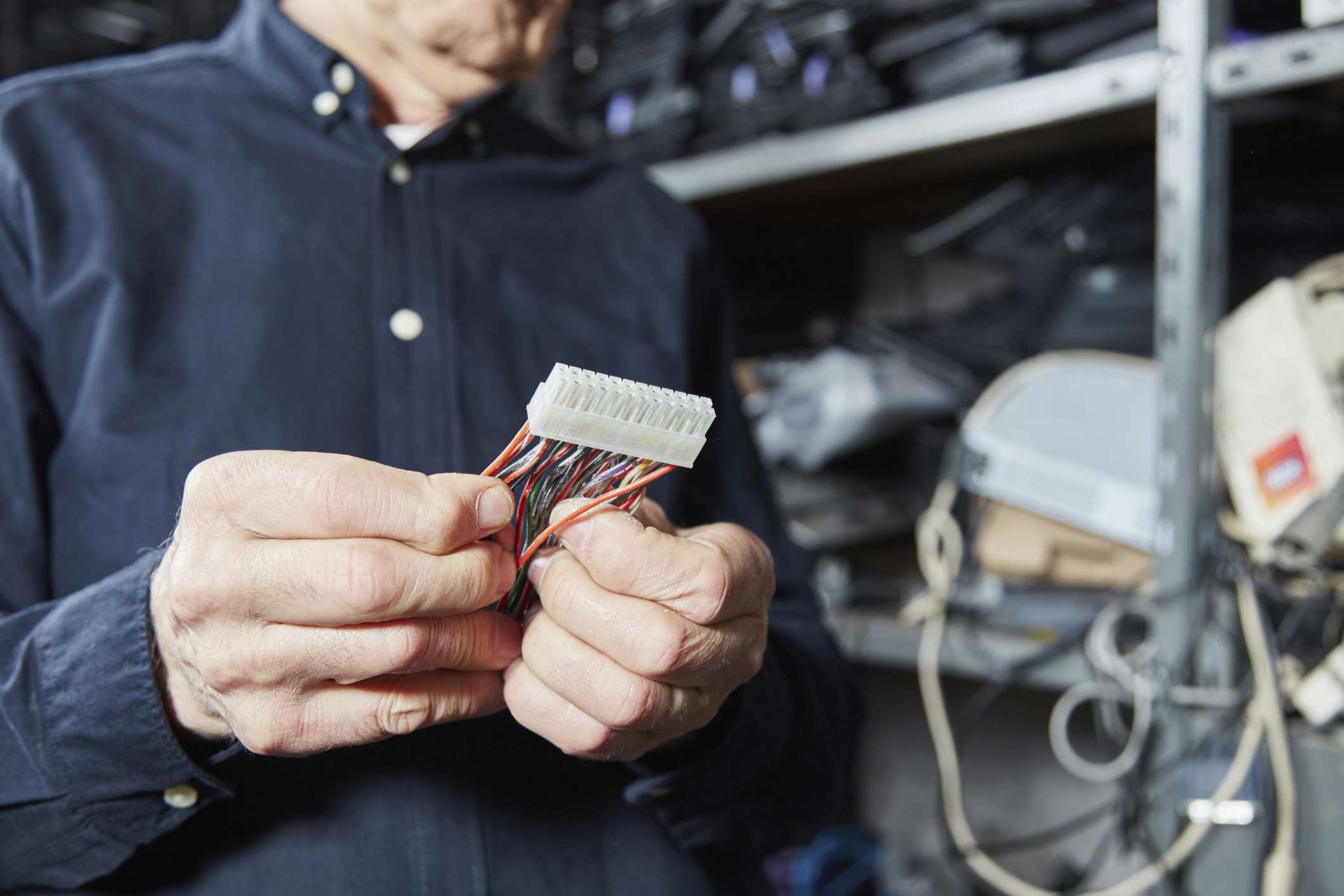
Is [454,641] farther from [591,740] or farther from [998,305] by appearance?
[998,305]

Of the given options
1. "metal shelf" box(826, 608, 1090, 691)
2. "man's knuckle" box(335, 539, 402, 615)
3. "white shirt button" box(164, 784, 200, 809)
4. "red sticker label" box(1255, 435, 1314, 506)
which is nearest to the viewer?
"man's knuckle" box(335, 539, 402, 615)

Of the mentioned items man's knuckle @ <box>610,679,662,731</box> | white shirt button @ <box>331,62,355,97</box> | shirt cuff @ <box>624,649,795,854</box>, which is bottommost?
shirt cuff @ <box>624,649,795,854</box>

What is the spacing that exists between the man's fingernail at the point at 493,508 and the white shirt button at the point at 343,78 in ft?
1.38

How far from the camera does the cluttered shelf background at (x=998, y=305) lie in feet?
2.67

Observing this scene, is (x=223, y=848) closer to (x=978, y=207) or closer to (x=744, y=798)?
(x=744, y=798)

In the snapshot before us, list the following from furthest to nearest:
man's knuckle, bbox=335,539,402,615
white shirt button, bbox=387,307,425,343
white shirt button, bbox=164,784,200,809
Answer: white shirt button, bbox=387,307,425,343
white shirt button, bbox=164,784,200,809
man's knuckle, bbox=335,539,402,615

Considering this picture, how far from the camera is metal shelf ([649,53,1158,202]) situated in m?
0.83

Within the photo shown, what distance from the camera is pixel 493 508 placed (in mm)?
410

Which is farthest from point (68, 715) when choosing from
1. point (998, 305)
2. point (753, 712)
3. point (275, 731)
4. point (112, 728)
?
point (998, 305)

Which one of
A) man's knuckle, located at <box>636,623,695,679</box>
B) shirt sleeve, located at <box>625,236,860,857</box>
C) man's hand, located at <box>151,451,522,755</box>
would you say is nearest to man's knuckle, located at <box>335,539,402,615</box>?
man's hand, located at <box>151,451,522,755</box>

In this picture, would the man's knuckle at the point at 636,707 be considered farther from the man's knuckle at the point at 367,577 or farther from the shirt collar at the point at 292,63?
the shirt collar at the point at 292,63

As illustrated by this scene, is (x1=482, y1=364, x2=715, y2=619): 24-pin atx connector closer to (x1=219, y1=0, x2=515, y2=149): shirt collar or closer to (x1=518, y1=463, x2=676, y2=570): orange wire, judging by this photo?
(x1=518, y1=463, x2=676, y2=570): orange wire

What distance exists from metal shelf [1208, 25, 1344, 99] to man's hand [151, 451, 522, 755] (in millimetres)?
663

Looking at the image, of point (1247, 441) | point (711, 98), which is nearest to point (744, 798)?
point (1247, 441)
